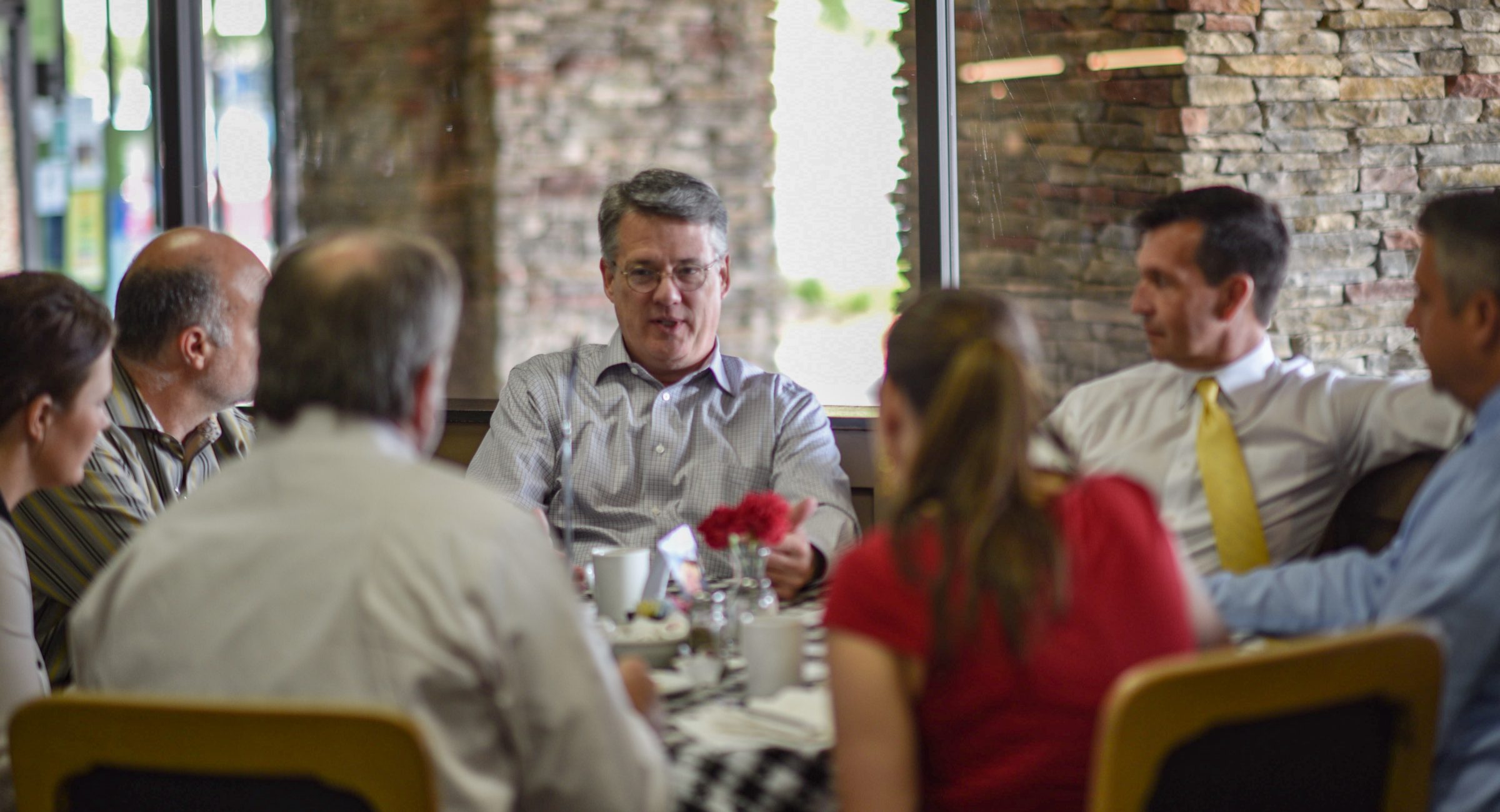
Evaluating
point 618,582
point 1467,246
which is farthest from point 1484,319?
point 618,582

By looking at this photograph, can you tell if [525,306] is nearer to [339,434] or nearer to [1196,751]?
[339,434]

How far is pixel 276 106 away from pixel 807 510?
3034mm

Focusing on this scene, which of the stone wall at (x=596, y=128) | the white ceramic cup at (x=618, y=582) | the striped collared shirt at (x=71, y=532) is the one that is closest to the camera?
the white ceramic cup at (x=618, y=582)

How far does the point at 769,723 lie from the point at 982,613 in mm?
379

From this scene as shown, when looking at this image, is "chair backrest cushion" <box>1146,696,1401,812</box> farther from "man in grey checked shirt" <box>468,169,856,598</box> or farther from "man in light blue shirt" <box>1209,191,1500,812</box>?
"man in grey checked shirt" <box>468,169,856,598</box>

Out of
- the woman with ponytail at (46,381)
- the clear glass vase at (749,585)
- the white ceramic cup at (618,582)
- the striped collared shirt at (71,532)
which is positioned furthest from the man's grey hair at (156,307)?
the clear glass vase at (749,585)

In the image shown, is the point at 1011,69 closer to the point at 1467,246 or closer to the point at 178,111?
the point at 1467,246

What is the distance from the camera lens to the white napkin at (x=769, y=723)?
148 centimetres

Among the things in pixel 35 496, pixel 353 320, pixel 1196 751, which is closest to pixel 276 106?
pixel 35 496

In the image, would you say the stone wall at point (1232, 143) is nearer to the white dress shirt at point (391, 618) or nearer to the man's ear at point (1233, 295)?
the man's ear at point (1233, 295)

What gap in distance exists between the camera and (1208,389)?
2596 millimetres

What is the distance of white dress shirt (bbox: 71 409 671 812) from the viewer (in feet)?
4.02

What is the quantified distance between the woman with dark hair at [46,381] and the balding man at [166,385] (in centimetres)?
40

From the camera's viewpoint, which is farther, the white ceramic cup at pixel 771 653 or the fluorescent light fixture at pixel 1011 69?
the fluorescent light fixture at pixel 1011 69
